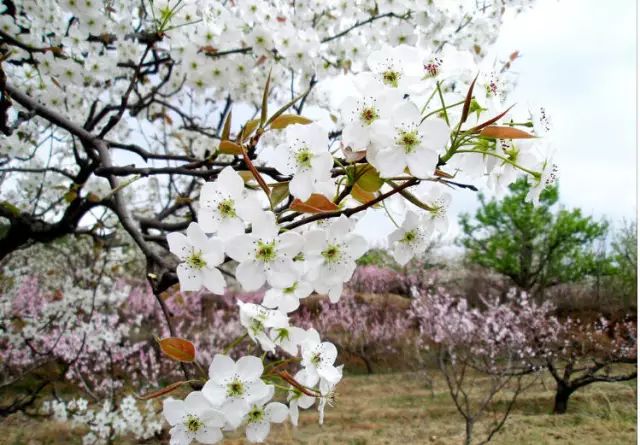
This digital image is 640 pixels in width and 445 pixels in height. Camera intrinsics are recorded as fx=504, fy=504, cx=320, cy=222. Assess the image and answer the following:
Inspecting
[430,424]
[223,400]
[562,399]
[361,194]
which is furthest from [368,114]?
[562,399]

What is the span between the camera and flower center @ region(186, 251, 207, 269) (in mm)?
700

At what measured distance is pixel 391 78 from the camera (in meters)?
0.68

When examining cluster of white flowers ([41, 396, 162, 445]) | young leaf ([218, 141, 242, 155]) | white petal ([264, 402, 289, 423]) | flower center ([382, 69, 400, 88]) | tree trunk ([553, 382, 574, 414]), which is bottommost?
cluster of white flowers ([41, 396, 162, 445])

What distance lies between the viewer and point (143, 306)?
953 centimetres

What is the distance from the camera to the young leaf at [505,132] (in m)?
0.56

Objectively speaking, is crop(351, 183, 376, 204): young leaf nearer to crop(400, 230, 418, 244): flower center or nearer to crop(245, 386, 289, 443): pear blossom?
crop(400, 230, 418, 244): flower center

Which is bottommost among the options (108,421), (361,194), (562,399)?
(108,421)

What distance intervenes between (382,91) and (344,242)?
20cm

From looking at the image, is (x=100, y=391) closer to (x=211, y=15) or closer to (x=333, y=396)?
(x=211, y=15)

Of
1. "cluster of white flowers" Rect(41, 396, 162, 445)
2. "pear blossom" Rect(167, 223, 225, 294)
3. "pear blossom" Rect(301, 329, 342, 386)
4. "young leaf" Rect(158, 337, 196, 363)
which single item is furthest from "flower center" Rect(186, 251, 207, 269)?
"cluster of white flowers" Rect(41, 396, 162, 445)

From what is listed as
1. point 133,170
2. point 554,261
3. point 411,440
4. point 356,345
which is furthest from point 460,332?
point 554,261

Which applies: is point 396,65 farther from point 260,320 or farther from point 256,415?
point 256,415

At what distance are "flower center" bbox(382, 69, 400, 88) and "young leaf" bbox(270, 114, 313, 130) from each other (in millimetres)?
117

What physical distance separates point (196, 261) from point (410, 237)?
13.2 inches
